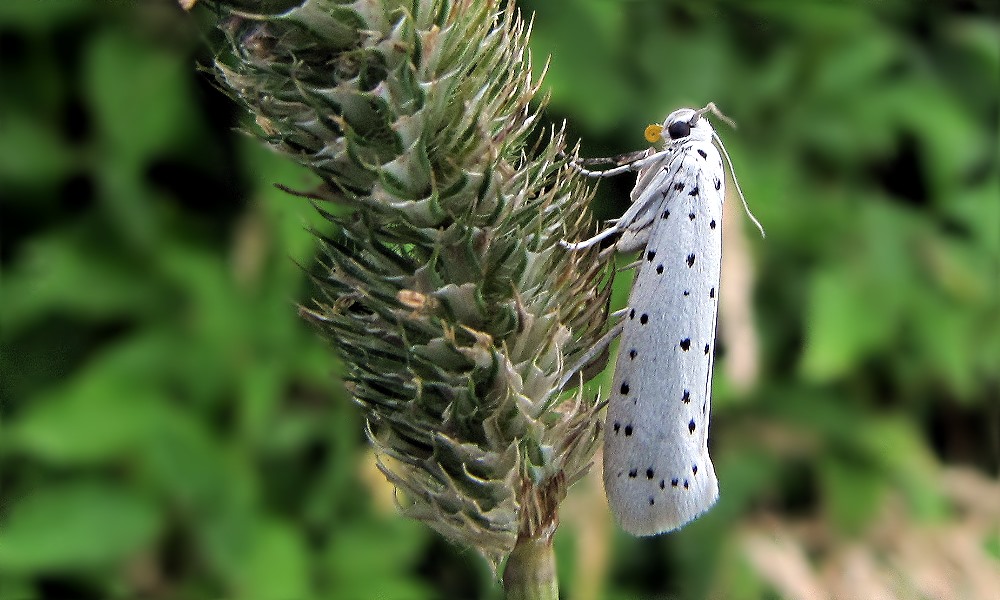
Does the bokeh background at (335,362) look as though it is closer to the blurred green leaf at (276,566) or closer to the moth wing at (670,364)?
the blurred green leaf at (276,566)

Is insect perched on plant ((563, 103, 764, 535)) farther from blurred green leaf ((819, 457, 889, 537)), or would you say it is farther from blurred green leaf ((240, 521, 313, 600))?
blurred green leaf ((819, 457, 889, 537))

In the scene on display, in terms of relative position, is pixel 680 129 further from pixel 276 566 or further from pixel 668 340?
pixel 276 566

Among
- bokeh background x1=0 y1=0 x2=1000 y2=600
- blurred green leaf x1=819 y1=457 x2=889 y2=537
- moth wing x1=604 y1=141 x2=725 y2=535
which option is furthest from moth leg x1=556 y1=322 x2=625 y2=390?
blurred green leaf x1=819 y1=457 x2=889 y2=537

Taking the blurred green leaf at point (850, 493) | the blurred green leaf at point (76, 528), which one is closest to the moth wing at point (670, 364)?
the blurred green leaf at point (76, 528)

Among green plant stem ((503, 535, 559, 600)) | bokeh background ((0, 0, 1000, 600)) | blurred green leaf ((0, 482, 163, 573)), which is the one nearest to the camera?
green plant stem ((503, 535, 559, 600))

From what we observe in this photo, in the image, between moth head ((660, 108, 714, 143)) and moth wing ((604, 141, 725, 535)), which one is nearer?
moth wing ((604, 141, 725, 535))

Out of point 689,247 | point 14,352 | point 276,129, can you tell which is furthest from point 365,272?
point 14,352

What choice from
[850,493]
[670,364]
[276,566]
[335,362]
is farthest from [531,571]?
[850,493]
